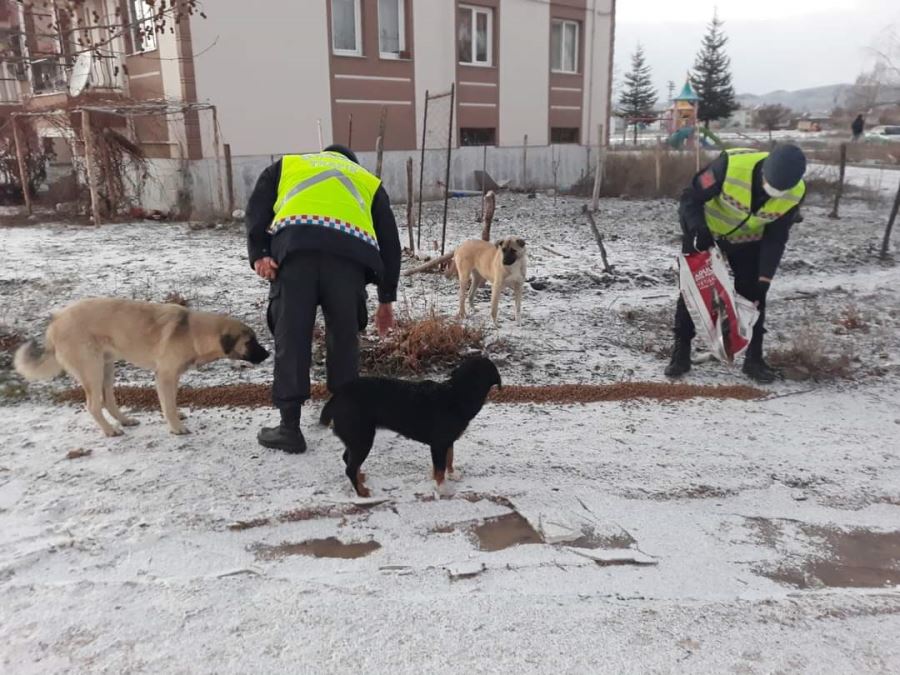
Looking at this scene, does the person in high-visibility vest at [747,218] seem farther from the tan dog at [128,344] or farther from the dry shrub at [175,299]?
the dry shrub at [175,299]

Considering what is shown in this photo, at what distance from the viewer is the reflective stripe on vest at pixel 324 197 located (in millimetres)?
3498

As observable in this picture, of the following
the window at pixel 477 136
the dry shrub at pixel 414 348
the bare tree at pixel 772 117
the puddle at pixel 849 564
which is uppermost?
the bare tree at pixel 772 117

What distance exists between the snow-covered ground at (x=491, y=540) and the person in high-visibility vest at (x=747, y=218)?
1.21 ft

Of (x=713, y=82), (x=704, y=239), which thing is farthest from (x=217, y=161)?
(x=713, y=82)

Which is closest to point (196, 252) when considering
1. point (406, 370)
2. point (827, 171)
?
point (406, 370)

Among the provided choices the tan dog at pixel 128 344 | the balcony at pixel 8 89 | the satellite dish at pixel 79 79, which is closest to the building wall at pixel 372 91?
the satellite dish at pixel 79 79

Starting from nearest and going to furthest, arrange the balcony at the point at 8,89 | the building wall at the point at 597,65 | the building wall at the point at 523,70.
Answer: the balcony at the point at 8,89 < the building wall at the point at 523,70 < the building wall at the point at 597,65

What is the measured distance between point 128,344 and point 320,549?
1927mm

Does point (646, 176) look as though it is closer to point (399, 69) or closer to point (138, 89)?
point (399, 69)

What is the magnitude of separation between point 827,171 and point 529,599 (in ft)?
73.3

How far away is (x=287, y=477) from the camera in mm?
3602

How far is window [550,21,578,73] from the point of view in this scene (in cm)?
2198

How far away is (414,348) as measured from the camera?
17.5ft

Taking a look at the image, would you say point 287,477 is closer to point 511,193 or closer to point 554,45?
point 511,193
